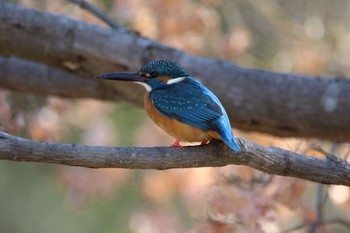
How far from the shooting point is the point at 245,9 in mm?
7105

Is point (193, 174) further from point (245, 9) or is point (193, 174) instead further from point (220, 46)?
point (245, 9)

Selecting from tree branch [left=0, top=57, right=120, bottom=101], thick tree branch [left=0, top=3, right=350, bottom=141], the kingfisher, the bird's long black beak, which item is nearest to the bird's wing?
the kingfisher

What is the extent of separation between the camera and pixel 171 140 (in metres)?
6.25

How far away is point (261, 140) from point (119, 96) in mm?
1347

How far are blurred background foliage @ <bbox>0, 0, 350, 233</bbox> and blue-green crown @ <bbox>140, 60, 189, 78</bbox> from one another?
812mm

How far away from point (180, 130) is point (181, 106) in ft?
0.43

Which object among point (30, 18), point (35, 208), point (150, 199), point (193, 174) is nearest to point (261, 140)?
point (193, 174)

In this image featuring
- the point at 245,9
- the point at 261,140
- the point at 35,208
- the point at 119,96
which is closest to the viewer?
the point at 119,96

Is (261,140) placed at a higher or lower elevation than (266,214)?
lower

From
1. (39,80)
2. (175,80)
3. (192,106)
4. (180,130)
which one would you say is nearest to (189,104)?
(192,106)

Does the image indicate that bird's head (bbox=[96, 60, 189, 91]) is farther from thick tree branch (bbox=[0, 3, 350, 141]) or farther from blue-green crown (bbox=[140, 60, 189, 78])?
thick tree branch (bbox=[0, 3, 350, 141])

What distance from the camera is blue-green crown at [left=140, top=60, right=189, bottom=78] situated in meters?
3.60

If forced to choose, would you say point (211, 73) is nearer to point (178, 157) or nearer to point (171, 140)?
point (178, 157)

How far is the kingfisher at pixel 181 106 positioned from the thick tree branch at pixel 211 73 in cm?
69
